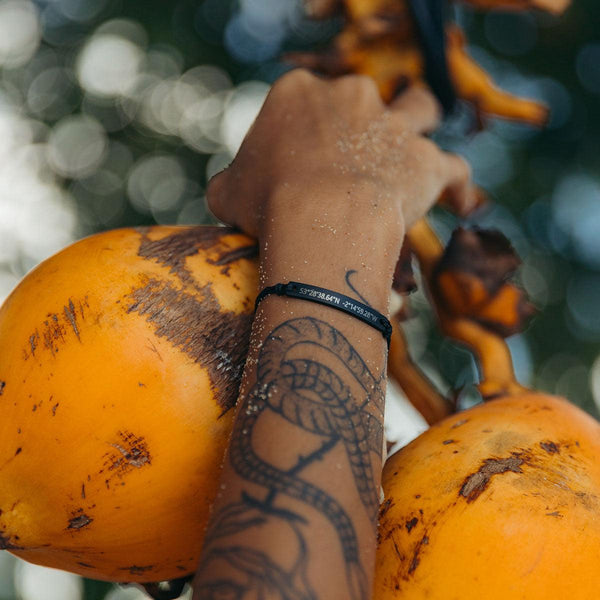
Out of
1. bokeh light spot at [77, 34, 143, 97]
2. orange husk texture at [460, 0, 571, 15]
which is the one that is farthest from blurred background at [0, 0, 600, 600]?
orange husk texture at [460, 0, 571, 15]

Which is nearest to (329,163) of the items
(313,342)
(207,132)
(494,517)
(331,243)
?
(331,243)

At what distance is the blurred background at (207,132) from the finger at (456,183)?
5.48 ft

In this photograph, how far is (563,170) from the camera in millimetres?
3172

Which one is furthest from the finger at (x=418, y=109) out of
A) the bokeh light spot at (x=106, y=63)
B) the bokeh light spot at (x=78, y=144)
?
the bokeh light spot at (x=78, y=144)

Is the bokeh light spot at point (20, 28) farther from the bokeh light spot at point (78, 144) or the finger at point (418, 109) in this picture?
the finger at point (418, 109)

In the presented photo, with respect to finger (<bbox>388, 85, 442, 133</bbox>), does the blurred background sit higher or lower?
lower

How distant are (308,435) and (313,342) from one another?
0.37ft

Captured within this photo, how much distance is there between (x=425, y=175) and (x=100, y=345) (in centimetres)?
55

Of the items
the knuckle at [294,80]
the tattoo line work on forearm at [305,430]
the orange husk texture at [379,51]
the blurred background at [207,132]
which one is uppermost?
the knuckle at [294,80]

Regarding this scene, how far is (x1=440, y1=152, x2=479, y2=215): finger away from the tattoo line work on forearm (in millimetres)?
465

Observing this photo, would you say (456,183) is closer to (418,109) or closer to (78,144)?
(418,109)

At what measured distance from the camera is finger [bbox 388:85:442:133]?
44.6 inches

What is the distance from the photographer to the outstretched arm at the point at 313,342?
2.17 feet

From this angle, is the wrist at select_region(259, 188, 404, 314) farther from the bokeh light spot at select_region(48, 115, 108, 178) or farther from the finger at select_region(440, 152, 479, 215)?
the bokeh light spot at select_region(48, 115, 108, 178)
